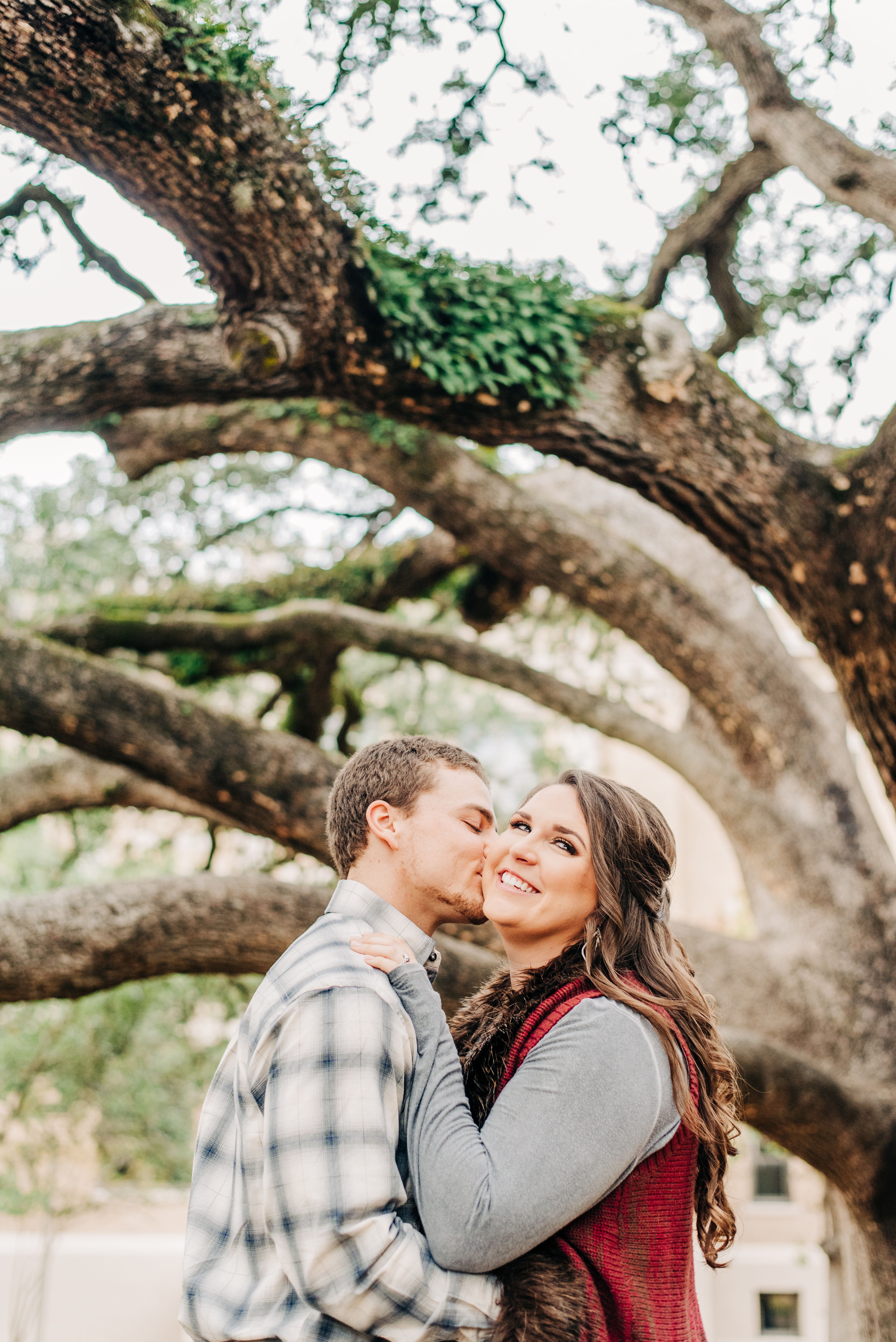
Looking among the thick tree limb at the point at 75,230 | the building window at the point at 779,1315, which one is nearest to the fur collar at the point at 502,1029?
the thick tree limb at the point at 75,230

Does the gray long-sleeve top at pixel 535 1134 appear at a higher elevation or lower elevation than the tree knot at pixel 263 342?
lower

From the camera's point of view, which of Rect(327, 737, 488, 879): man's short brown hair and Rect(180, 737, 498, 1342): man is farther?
Rect(327, 737, 488, 879): man's short brown hair

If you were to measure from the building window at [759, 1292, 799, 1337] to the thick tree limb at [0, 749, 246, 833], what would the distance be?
576 inches

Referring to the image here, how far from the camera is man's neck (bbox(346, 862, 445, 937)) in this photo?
7.72 ft

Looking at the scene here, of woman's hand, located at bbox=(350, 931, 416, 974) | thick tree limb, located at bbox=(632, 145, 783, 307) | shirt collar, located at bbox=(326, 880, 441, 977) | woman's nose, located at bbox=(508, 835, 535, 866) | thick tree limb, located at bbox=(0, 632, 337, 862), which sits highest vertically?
thick tree limb, located at bbox=(632, 145, 783, 307)

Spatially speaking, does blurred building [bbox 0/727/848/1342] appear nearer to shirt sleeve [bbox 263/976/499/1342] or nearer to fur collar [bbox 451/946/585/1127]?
fur collar [bbox 451/946/585/1127]

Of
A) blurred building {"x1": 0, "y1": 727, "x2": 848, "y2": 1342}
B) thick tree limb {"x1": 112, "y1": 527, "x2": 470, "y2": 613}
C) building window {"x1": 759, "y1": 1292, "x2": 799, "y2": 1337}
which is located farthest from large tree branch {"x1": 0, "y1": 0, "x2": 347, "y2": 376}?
building window {"x1": 759, "y1": 1292, "x2": 799, "y2": 1337}

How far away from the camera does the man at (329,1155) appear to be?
1827mm

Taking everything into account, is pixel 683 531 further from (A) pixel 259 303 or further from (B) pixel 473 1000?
(B) pixel 473 1000

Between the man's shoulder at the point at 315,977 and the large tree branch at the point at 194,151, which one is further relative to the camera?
the large tree branch at the point at 194,151

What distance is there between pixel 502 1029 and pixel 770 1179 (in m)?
19.0

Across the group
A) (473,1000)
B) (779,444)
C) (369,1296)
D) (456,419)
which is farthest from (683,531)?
(369,1296)

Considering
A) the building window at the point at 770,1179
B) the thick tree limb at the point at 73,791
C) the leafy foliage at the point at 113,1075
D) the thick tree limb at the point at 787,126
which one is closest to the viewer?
the thick tree limb at the point at 787,126

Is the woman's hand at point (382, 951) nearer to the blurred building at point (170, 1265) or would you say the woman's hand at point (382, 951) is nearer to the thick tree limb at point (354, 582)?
the thick tree limb at point (354, 582)
